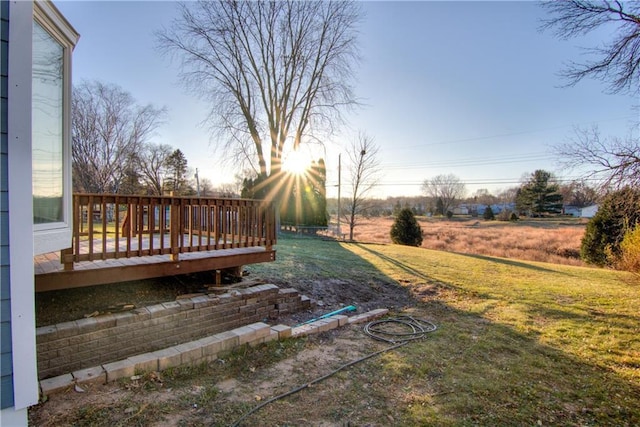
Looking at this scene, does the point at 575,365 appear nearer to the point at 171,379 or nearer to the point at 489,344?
the point at 489,344

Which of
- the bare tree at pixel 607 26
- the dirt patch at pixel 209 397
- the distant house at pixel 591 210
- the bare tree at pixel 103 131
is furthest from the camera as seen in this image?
the bare tree at pixel 103 131

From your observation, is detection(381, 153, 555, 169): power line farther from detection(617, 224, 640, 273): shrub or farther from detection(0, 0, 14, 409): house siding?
detection(0, 0, 14, 409): house siding

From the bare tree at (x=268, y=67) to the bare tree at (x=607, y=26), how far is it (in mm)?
8205

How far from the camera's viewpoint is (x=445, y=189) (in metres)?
49.4

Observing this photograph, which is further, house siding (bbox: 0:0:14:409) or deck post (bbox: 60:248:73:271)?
deck post (bbox: 60:248:73:271)

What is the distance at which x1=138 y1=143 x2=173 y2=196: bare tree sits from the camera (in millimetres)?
21844

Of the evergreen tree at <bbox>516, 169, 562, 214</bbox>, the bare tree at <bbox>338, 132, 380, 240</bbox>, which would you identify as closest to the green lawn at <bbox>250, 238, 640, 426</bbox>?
the bare tree at <bbox>338, 132, 380, 240</bbox>

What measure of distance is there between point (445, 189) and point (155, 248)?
50719mm

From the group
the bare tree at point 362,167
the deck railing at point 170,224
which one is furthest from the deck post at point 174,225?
the bare tree at point 362,167

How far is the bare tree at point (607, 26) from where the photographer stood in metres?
5.57

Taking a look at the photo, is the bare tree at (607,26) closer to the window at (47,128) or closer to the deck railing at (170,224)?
A: the deck railing at (170,224)

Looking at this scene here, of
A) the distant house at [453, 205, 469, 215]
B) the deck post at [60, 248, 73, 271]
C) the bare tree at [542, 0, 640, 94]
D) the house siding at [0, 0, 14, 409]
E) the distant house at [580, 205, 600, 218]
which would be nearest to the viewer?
the house siding at [0, 0, 14, 409]

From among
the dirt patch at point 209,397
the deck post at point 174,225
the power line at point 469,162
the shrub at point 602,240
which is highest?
the power line at point 469,162

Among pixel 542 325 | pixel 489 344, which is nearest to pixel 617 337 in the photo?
pixel 542 325
